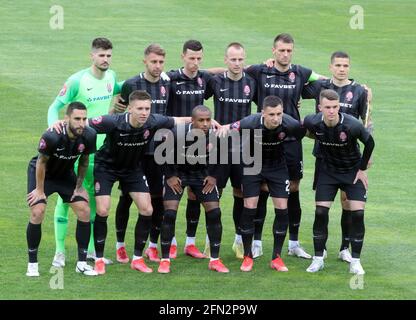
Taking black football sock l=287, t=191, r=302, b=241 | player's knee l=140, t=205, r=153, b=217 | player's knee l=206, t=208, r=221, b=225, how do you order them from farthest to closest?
black football sock l=287, t=191, r=302, b=241 < player's knee l=206, t=208, r=221, b=225 < player's knee l=140, t=205, r=153, b=217

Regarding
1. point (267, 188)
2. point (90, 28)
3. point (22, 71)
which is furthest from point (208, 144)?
point (90, 28)

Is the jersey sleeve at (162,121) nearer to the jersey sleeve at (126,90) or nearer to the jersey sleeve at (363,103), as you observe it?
the jersey sleeve at (126,90)

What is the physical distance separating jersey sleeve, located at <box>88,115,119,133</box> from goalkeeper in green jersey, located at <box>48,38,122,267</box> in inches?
24.6

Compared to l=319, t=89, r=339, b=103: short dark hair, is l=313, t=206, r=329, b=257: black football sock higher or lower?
lower

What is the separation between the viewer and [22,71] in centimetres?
2731

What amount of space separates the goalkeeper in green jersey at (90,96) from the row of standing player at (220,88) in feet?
0.04

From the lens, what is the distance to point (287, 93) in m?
14.2

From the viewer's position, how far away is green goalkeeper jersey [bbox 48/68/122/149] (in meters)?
13.8

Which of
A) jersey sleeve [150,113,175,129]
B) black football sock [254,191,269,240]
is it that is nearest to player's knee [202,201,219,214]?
black football sock [254,191,269,240]

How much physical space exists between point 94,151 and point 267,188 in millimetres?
2372

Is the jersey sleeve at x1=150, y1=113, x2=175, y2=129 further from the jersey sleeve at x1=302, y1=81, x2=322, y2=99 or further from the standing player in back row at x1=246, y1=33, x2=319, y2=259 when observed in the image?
the jersey sleeve at x1=302, y1=81, x2=322, y2=99

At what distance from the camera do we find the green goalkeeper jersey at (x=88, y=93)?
45.2 feet

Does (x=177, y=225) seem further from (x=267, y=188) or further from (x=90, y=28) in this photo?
(x=90, y=28)

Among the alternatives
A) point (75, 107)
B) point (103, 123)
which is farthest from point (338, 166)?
point (75, 107)
